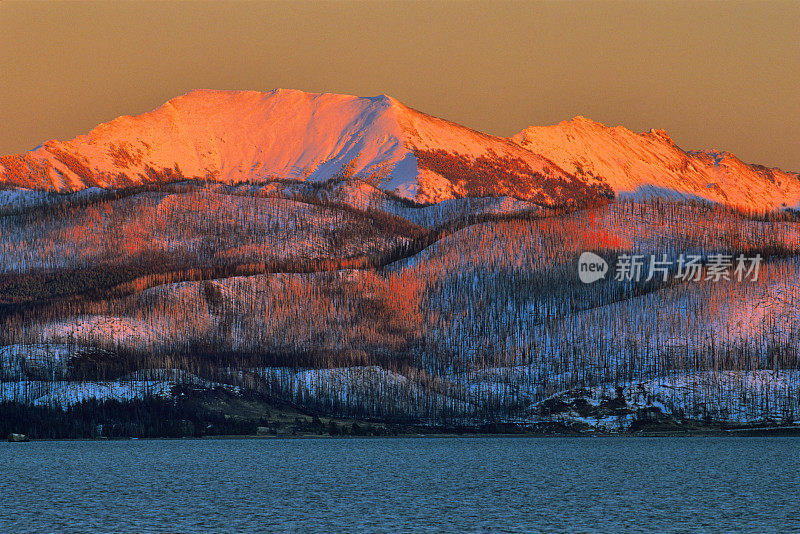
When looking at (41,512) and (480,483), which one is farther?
(480,483)

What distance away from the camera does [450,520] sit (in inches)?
5605

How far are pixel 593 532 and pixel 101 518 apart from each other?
54.0 m

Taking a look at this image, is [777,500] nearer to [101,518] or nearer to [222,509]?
[222,509]

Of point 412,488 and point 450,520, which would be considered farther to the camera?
point 412,488

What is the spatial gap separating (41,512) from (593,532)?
209 ft

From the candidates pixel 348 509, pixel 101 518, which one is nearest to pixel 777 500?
pixel 348 509

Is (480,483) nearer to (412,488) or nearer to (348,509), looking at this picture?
(412,488)

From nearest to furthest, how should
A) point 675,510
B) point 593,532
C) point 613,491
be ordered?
point 593,532 → point 675,510 → point 613,491

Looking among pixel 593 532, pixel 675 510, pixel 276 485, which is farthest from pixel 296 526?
pixel 276 485

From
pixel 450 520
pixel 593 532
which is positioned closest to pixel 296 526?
pixel 450 520

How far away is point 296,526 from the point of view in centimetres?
13688

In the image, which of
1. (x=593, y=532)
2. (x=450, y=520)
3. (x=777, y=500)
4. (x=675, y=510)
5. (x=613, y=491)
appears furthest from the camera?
(x=613, y=491)

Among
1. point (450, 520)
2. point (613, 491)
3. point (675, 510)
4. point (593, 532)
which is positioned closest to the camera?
point (593, 532)

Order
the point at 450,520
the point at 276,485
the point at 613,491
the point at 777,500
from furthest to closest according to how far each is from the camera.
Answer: the point at 276,485
the point at 613,491
the point at 777,500
the point at 450,520
